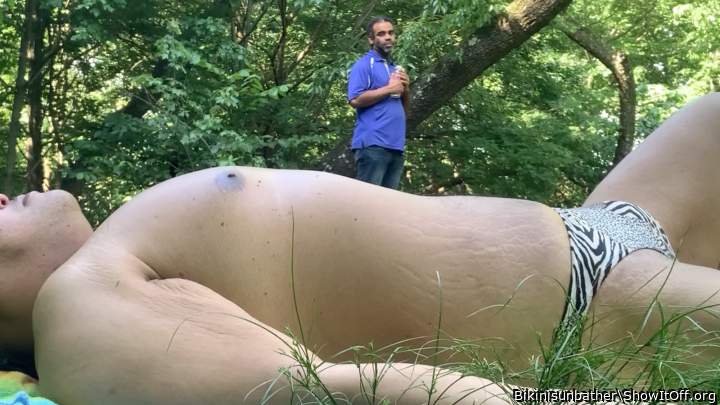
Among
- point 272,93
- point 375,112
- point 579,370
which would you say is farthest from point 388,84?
point 579,370

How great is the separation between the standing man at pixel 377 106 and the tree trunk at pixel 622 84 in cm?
411

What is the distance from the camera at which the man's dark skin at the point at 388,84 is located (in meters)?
3.95

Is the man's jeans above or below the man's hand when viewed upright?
below

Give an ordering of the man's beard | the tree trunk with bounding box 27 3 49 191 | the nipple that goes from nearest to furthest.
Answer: the nipple → the man's beard → the tree trunk with bounding box 27 3 49 191

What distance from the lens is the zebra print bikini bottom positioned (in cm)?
142

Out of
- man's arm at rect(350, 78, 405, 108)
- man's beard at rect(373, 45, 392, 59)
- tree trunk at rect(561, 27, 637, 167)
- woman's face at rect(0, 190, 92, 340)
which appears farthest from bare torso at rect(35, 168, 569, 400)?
tree trunk at rect(561, 27, 637, 167)

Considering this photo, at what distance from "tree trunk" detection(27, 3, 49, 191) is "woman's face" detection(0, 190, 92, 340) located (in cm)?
535

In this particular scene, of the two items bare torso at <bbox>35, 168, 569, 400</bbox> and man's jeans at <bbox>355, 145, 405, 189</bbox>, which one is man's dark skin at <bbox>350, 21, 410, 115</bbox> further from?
bare torso at <bbox>35, 168, 569, 400</bbox>

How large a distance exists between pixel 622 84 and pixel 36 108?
19.1ft

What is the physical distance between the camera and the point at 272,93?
5195 mm

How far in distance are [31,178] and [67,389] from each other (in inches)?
235

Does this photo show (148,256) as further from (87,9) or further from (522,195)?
(522,195)

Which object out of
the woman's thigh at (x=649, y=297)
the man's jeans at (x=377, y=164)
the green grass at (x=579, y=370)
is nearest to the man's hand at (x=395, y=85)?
the man's jeans at (x=377, y=164)

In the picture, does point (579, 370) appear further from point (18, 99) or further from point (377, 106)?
point (18, 99)
